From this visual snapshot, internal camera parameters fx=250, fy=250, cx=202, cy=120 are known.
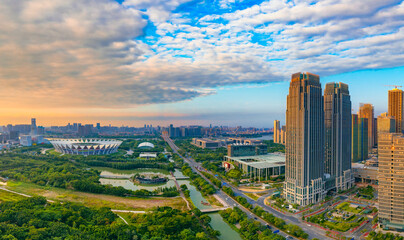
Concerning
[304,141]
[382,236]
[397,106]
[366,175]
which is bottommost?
[382,236]

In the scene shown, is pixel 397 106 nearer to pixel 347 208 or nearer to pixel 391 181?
pixel 347 208

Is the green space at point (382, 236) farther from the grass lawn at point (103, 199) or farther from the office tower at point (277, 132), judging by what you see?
the office tower at point (277, 132)

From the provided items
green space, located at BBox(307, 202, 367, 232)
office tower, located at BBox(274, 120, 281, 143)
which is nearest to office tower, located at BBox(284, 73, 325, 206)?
green space, located at BBox(307, 202, 367, 232)

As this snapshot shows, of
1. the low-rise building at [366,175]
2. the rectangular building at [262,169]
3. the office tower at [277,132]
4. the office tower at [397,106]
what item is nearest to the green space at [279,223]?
the rectangular building at [262,169]

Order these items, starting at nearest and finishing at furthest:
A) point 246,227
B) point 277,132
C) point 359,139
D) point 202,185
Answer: point 246,227 → point 202,185 → point 359,139 → point 277,132

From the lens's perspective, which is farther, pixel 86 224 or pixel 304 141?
pixel 304 141

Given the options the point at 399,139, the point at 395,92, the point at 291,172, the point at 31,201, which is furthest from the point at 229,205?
the point at 395,92

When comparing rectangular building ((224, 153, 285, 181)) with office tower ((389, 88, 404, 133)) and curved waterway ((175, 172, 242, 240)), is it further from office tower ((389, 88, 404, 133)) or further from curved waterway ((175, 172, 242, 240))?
office tower ((389, 88, 404, 133))

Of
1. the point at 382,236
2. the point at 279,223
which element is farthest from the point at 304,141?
the point at 382,236

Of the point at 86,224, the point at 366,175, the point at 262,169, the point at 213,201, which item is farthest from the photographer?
the point at 262,169
